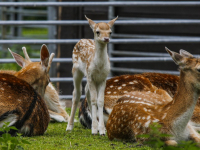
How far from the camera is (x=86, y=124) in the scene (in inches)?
261

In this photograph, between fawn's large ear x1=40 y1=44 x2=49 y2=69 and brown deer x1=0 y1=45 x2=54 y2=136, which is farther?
fawn's large ear x1=40 y1=44 x2=49 y2=69

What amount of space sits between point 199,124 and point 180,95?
163 cm

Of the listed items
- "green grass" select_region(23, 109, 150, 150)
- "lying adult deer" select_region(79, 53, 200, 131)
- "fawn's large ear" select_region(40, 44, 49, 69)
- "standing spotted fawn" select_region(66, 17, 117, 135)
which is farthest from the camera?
"fawn's large ear" select_region(40, 44, 49, 69)

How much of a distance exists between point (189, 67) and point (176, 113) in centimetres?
51

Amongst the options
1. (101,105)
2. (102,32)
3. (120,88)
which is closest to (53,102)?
(120,88)

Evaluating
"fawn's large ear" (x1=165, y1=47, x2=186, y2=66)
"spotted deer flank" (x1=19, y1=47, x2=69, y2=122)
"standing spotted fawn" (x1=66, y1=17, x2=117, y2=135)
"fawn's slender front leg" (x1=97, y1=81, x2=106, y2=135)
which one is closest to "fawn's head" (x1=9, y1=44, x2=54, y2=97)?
"standing spotted fawn" (x1=66, y1=17, x2=117, y2=135)

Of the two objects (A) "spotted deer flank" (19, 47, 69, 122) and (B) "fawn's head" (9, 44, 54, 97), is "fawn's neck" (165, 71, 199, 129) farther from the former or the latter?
→ (A) "spotted deer flank" (19, 47, 69, 122)

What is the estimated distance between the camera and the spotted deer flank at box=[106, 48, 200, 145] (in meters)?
4.66

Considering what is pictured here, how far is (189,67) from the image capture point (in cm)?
471

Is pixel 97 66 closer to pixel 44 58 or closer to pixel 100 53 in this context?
pixel 100 53

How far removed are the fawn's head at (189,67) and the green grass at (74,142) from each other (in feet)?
2.82

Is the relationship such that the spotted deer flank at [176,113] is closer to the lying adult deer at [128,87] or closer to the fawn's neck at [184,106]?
the fawn's neck at [184,106]

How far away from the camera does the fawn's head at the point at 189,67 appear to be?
4.66m

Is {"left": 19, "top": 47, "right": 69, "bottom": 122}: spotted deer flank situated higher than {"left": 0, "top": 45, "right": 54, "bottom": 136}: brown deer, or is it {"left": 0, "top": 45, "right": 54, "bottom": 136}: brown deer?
{"left": 0, "top": 45, "right": 54, "bottom": 136}: brown deer
